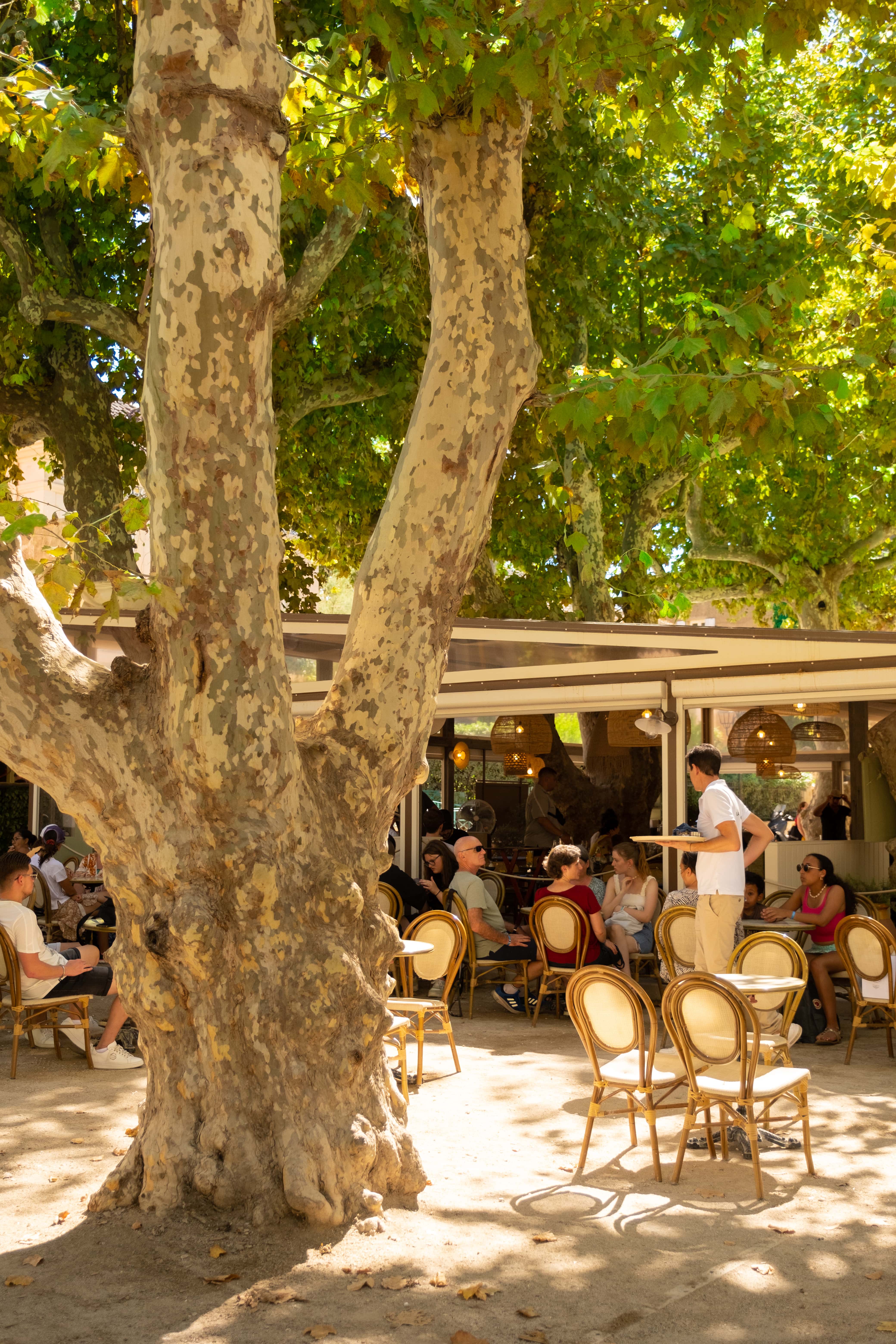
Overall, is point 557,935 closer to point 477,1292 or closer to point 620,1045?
point 620,1045

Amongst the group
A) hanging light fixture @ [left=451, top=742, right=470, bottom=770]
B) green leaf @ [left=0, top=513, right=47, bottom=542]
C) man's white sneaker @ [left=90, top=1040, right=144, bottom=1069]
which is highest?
green leaf @ [left=0, top=513, right=47, bottom=542]

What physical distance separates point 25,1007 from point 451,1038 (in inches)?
94.9

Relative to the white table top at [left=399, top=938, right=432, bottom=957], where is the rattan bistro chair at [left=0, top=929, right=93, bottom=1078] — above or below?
below

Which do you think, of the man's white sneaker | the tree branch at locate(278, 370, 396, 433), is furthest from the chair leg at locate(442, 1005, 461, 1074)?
the tree branch at locate(278, 370, 396, 433)

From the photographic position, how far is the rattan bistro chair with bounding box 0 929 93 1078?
675 centimetres

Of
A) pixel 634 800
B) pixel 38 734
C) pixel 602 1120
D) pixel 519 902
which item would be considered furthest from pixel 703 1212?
pixel 634 800

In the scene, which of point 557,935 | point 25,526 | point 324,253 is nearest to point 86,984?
point 557,935

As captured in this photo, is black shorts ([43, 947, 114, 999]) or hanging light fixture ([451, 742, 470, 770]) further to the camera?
hanging light fixture ([451, 742, 470, 770])

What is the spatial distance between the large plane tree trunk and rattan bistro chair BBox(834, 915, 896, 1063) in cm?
378

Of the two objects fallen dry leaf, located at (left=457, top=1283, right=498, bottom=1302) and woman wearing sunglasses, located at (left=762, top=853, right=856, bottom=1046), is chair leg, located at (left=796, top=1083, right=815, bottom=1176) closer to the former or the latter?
fallen dry leaf, located at (left=457, top=1283, right=498, bottom=1302)

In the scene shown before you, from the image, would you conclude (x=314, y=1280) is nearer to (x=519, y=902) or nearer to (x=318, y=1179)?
(x=318, y=1179)

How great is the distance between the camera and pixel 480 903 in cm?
905

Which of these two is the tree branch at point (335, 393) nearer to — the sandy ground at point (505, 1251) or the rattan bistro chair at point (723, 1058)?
the sandy ground at point (505, 1251)

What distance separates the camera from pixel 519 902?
13172mm
